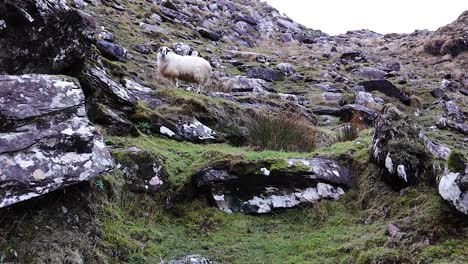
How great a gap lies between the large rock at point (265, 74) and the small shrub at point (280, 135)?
10465 mm

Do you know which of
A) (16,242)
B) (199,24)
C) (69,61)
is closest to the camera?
(16,242)

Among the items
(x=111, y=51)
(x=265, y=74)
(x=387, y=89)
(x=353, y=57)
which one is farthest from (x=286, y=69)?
(x=111, y=51)

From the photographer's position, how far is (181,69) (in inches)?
501

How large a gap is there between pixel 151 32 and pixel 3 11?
15903 millimetres

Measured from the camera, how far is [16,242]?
430 centimetres

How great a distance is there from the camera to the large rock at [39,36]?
5754 mm

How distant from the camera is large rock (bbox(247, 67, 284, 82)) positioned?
19.5m

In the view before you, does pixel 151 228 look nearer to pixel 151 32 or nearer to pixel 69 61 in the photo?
pixel 69 61

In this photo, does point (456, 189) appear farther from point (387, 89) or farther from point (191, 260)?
point (387, 89)

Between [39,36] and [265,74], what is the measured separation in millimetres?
14532

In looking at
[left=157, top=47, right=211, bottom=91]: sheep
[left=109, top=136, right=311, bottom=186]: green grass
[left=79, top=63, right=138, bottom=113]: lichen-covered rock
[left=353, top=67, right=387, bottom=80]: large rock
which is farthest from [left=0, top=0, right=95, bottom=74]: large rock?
[left=353, top=67, right=387, bottom=80]: large rock

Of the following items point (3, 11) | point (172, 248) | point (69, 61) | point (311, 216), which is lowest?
point (172, 248)

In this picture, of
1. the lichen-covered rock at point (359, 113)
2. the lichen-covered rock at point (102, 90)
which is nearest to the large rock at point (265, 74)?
the lichen-covered rock at point (359, 113)

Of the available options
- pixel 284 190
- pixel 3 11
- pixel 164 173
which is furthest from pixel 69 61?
pixel 284 190
